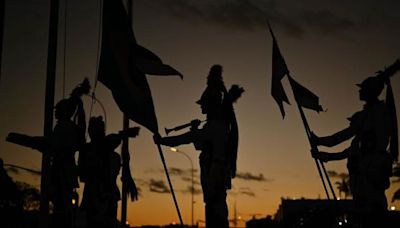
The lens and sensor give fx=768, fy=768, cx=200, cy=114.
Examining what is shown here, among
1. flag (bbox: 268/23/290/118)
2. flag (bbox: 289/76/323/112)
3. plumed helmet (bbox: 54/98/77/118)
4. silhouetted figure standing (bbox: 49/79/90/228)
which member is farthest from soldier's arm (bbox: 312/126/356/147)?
plumed helmet (bbox: 54/98/77/118)

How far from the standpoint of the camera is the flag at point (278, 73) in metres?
13.8

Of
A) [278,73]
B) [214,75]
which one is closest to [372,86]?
[214,75]

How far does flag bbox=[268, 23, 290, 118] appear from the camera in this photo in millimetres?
13820

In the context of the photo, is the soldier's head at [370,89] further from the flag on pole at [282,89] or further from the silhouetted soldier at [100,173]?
the silhouetted soldier at [100,173]

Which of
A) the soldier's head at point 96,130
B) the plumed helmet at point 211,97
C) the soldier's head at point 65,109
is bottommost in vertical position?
the soldier's head at point 96,130

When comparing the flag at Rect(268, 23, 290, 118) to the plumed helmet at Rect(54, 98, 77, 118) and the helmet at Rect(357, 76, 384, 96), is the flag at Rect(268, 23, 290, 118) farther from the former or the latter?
the plumed helmet at Rect(54, 98, 77, 118)

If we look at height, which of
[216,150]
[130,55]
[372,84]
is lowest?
[216,150]

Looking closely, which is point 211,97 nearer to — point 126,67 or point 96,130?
point 126,67

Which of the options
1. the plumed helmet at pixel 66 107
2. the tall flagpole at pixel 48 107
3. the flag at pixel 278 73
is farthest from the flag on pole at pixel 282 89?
the tall flagpole at pixel 48 107

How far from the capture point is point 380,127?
1017 cm

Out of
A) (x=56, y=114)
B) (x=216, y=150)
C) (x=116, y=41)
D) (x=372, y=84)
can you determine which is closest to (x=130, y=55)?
(x=116, y=41)

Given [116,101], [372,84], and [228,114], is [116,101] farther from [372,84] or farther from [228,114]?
[372,84]

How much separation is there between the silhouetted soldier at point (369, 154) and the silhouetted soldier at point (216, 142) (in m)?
1.57

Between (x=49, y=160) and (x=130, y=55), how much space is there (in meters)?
2.07
